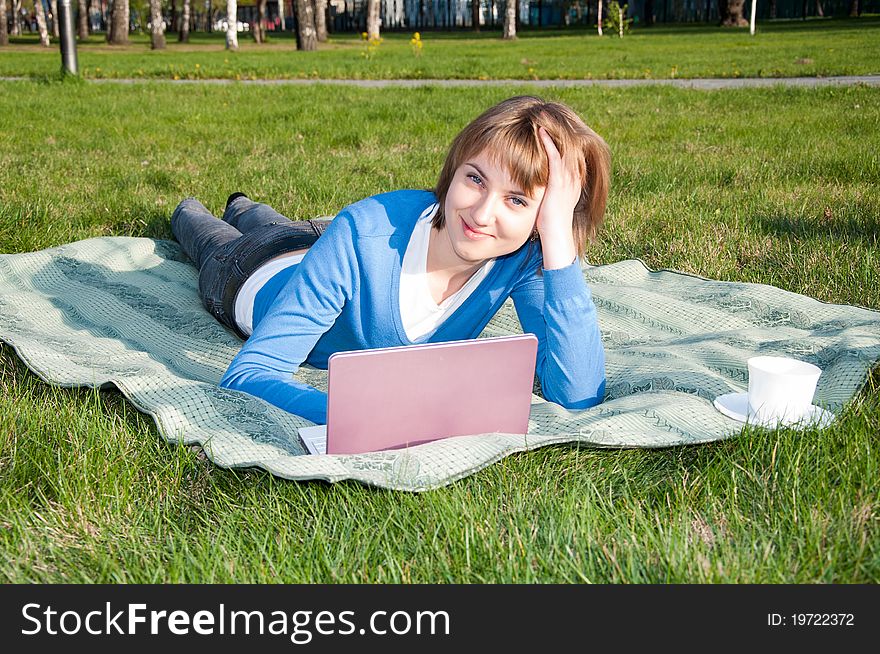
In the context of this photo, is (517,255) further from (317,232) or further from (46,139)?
(46,139)

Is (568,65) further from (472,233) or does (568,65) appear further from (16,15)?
(16,15)

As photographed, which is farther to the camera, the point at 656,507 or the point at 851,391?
the point at 851,391

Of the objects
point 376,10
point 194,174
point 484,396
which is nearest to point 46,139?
point 194,174

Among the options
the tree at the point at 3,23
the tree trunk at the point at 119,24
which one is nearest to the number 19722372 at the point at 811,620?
the tree trunk at the point at 119,24

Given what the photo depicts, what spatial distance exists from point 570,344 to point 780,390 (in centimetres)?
64

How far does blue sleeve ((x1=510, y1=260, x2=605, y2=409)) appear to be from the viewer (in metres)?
2.83

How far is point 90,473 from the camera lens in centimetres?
232

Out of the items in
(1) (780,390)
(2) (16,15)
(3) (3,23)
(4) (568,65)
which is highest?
(2) (16,15)

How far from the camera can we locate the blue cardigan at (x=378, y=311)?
2.69 meters

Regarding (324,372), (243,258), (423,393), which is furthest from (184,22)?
(423,393)

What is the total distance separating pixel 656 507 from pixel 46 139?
25.0ft

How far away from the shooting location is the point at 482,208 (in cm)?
255

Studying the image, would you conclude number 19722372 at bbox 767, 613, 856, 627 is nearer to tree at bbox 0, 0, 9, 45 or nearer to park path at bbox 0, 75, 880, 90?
park path at bbox 0, 75, 880, 90

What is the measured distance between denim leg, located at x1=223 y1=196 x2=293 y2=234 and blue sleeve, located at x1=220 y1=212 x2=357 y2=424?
1.17 meters
